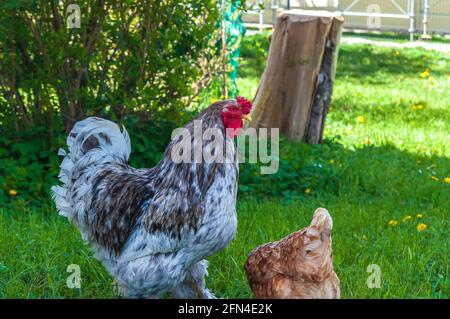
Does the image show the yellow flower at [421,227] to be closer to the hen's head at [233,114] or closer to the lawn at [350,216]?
the lawn at [350,216]

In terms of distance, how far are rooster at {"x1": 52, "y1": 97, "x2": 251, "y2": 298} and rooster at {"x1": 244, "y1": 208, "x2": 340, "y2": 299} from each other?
0.94 ft

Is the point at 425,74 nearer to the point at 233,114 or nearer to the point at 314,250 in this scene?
the point at 233,114

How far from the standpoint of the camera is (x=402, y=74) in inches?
549

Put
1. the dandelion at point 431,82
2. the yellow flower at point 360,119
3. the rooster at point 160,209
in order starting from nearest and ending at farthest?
the rooster at point 160,209 → the yellow flower at point 360,119 → the dandelion at point 431,82

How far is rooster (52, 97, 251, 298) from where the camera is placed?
172 inches

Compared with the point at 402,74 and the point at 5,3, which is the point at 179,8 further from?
the point at 402,74

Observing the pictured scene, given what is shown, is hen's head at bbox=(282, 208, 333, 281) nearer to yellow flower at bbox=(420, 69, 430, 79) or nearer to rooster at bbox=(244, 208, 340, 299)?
rooster at bbox=(244, 208, 340, 299)

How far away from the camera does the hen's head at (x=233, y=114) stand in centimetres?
439

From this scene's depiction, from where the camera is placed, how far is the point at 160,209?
4.46m

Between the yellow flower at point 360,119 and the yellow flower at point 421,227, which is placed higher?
the yellow flower at point 421,227
